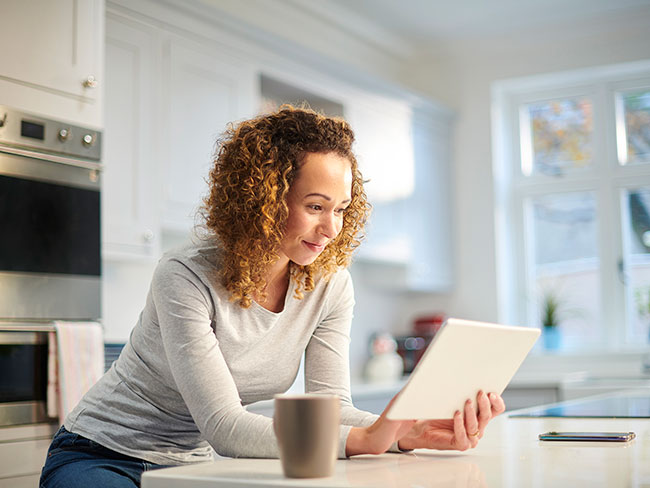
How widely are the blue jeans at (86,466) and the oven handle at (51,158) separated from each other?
95cm

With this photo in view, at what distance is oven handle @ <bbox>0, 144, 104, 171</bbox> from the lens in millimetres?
2197

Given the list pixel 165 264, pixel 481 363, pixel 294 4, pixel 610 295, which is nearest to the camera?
pixel 481 363

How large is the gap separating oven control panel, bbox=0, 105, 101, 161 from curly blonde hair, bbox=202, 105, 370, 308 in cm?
88

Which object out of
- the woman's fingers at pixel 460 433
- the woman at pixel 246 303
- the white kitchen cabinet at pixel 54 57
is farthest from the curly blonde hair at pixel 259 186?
the white kitchen cabinet at pixel 54 57

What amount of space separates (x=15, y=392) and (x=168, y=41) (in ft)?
5.31

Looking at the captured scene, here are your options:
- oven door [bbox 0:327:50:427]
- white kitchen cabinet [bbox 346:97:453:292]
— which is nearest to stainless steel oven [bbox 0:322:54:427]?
oven door [bbox 0:327:50:427]

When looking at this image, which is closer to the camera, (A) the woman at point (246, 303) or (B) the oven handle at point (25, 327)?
(A) the woman at point (246, 303)

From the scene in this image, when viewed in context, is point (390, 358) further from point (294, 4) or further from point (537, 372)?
point (294, 4)

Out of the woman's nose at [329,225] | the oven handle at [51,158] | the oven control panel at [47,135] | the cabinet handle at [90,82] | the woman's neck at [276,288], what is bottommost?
the woman's neck at [276,288]

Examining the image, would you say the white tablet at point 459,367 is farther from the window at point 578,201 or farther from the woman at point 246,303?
the window at point 578,201

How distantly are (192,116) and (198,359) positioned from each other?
218cm

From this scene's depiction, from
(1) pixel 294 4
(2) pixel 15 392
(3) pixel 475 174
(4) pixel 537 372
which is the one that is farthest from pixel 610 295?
(2) pixel 15 392

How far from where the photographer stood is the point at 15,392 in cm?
217

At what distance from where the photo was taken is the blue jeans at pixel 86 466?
4.45 feet
